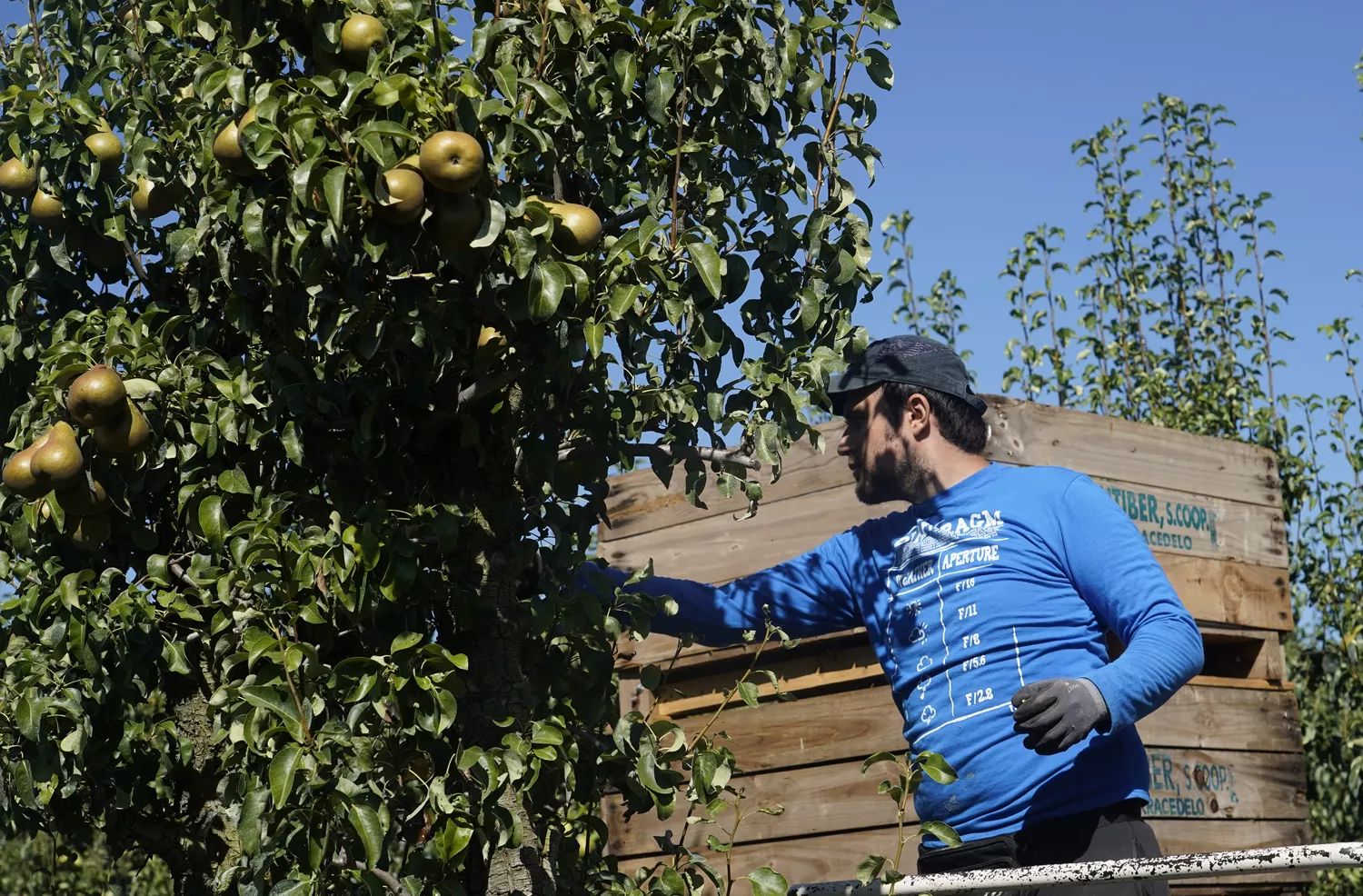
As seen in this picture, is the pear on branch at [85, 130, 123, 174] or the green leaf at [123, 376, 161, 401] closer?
the green leaf at [123, 376, 161, 401]

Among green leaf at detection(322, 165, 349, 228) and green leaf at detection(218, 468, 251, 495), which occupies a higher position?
green leaf at detection(322, 165, 349, 228)

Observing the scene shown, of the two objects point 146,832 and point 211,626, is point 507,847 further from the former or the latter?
point 146,832

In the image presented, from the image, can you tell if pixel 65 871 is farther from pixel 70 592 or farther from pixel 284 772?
pixel 284 772

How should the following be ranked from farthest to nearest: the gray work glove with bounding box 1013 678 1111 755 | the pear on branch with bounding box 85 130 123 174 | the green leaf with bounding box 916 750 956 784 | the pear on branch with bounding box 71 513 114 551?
1. the gray work glove with bounding box 1013 678 1111 755
2. the pear on branch with bounding box 85 130 123 174
3. the pear on branch with bounding box 71 513 114 551
4. the green leaf with bounding box 916 750 956 784

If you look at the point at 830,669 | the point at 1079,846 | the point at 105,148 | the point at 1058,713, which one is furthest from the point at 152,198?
the point at 1079,846

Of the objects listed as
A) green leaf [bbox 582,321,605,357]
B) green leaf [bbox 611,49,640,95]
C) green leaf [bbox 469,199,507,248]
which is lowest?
green leaf [bbox 582,321,605,357]

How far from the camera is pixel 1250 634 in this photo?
4.23 meters

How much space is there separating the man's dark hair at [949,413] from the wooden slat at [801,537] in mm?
287

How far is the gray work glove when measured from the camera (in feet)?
8.91

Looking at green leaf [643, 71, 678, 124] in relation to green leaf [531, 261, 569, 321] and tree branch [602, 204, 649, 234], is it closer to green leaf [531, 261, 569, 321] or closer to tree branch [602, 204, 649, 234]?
tree branch [602, 204, 649, 234]

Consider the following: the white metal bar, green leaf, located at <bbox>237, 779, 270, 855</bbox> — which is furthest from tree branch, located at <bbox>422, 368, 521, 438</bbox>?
the white metal bar

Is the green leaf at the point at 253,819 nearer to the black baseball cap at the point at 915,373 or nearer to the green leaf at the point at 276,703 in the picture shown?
the green leaf at the point at 276,703

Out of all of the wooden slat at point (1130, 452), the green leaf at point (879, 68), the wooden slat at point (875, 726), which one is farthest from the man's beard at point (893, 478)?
the green leaf at point (879, 68)

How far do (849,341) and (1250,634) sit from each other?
2.42m
